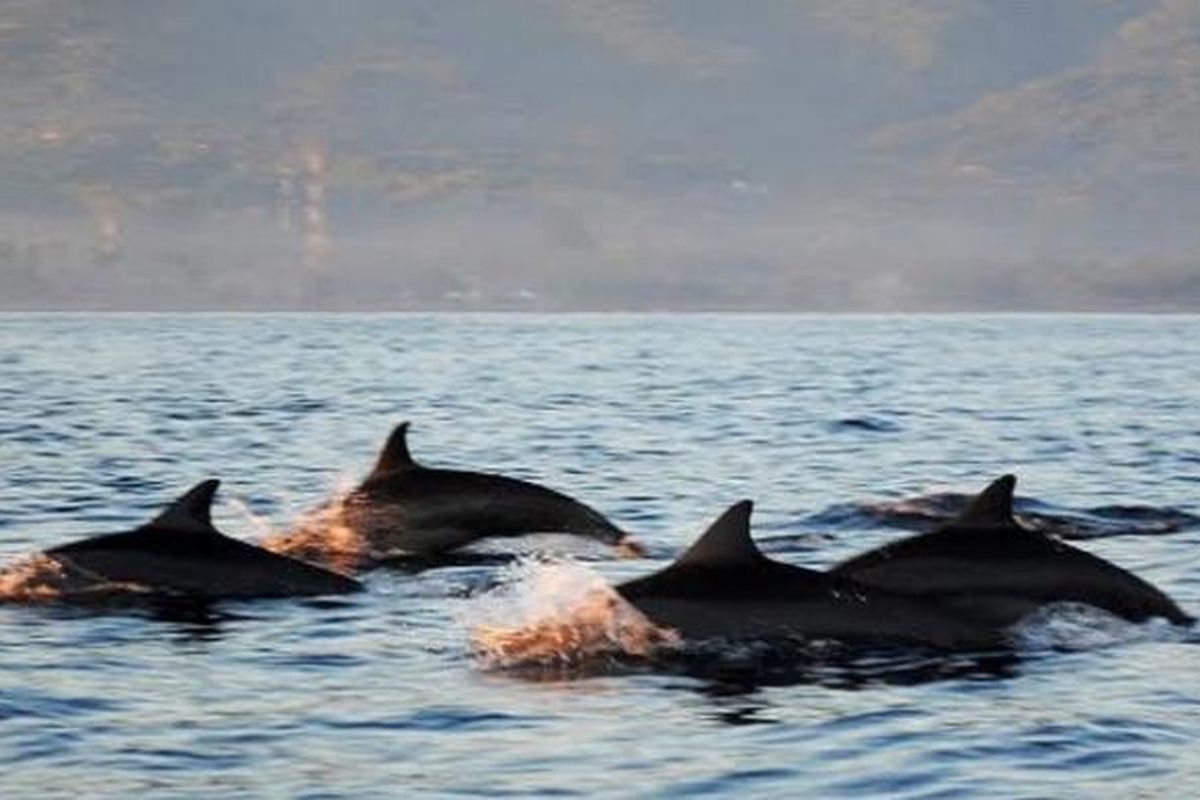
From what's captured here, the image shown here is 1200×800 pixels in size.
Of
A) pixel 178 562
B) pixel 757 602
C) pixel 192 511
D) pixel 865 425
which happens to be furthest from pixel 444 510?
pixel 865 425

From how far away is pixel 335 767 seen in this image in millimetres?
14594

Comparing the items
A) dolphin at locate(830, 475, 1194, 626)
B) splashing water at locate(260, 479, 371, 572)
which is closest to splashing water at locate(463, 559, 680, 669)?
dolphin at locate(830, 475, 1194, 626)

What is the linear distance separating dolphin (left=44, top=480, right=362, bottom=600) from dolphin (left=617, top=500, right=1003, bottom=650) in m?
4.17

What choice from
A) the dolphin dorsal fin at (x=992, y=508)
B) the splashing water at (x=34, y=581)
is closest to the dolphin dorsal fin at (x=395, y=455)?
the splashing water at (x=34, y=581)

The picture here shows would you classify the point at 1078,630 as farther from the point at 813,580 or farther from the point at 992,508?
the point at 813,580

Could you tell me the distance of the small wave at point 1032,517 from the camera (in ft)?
91.0

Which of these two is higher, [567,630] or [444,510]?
[444,510]

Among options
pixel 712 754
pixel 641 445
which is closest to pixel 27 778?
pixel 712 754

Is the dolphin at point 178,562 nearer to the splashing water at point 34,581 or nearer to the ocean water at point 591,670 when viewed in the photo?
the splashing water at point 34,581

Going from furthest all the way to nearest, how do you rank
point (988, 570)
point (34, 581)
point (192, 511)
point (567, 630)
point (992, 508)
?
point (34, 581), point (192, 511), point (988, 570), point (992, 508), point (567, 630)

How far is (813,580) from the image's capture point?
1811 cm

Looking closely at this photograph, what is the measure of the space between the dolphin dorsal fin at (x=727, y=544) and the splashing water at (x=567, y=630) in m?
0.51

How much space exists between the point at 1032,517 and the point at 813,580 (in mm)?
11204

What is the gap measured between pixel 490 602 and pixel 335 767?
6.54 m
